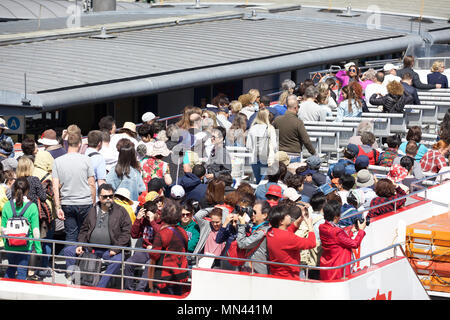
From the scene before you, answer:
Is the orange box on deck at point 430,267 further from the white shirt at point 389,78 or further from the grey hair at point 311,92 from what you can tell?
the white shirt at point 389,78

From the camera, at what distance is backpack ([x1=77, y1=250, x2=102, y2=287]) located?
421 inches

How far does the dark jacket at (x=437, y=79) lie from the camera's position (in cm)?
1917

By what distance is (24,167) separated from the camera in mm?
10977

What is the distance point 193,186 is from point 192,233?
3.43 ft

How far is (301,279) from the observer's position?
391 inches

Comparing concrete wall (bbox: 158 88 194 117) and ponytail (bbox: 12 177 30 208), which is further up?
concrete wall (bbox: 158 88 194 117)

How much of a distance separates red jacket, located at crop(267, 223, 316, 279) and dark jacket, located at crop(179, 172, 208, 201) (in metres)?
1.92

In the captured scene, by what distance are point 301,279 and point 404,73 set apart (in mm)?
9190

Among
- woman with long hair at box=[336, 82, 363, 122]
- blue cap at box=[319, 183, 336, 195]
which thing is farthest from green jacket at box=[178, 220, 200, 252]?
woman with long hair at box=[336, 82, 363, 122]

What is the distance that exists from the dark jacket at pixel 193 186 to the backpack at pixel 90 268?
1.57 meters

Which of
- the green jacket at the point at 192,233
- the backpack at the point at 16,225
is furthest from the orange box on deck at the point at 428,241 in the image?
the backpack at the point at 16,225

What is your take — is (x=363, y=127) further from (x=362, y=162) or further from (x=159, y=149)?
(x=159, y=149)

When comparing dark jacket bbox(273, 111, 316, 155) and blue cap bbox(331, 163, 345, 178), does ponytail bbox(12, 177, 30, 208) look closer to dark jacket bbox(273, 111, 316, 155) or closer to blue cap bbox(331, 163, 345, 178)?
blue cap bbox(331, 163, 345, 178)

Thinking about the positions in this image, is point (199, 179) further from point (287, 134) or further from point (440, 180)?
point (440, 180)
